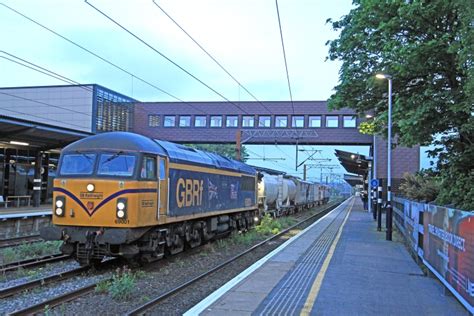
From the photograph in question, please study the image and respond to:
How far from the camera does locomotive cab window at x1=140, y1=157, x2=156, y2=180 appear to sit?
35.1 ft

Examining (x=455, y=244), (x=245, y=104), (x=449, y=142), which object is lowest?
(x=455, y=244)

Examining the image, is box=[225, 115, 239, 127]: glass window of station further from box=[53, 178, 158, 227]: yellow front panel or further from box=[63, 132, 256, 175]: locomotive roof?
box=[53, 178, 158, 227]: yellow front panel

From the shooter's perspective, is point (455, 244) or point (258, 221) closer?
point (455, 244)

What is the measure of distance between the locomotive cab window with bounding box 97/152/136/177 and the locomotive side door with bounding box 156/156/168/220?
863 millimetres

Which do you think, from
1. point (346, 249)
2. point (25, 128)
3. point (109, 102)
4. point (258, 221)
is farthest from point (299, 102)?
point (346, 249)

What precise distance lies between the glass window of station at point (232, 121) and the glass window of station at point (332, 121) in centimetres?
1012

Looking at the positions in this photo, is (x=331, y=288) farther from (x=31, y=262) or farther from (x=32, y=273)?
(x=31, y=262)

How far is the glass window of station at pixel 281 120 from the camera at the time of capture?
5334 cm

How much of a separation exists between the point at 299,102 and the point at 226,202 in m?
38.2

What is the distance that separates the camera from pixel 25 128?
72.8 ft

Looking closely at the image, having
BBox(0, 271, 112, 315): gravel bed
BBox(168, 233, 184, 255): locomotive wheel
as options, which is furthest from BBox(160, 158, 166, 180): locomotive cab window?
BBox(0, 271, 112, 315): gravel bed

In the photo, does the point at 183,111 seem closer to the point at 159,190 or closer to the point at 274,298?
the point at 159,190

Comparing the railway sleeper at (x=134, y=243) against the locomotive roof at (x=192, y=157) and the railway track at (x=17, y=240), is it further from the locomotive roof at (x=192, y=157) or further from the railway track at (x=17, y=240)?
the railway track at (x=17, y=240)

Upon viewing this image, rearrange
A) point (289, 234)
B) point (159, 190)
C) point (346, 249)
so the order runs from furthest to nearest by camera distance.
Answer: point (289, 234), point (346, 249), point (159, 190)
